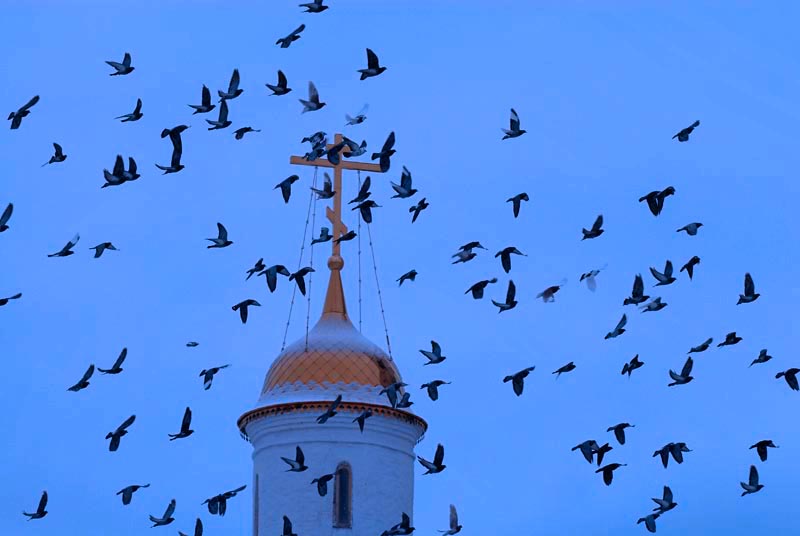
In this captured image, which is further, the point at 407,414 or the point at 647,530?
the point at 407,414

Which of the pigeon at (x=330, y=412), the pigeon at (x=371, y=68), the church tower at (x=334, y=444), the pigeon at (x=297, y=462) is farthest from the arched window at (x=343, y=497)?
the pigeon at (x=371, y=68)

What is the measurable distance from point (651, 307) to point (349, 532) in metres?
8.19

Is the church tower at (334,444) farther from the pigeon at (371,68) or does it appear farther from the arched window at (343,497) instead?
the pigeon at (371,68)

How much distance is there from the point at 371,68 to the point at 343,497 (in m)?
Answer: 10.4

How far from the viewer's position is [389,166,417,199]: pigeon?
134ft

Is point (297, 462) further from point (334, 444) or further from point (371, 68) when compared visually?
point (371, 68)

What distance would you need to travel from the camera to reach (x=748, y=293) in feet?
138

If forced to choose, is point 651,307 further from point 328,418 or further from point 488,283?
point 328,418

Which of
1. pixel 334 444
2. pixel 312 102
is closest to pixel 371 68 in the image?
pixel 312 102

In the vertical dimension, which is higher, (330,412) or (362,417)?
(330,412)

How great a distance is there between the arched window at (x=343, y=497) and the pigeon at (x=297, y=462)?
2.18 ft

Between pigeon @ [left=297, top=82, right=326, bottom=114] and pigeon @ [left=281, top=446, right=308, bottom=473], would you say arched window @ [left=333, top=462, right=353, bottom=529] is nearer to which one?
pigeon @ [left=281, top=446, right=308, bottom=473]

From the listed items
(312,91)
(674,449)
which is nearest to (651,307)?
(674,449)

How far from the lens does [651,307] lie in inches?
1654
